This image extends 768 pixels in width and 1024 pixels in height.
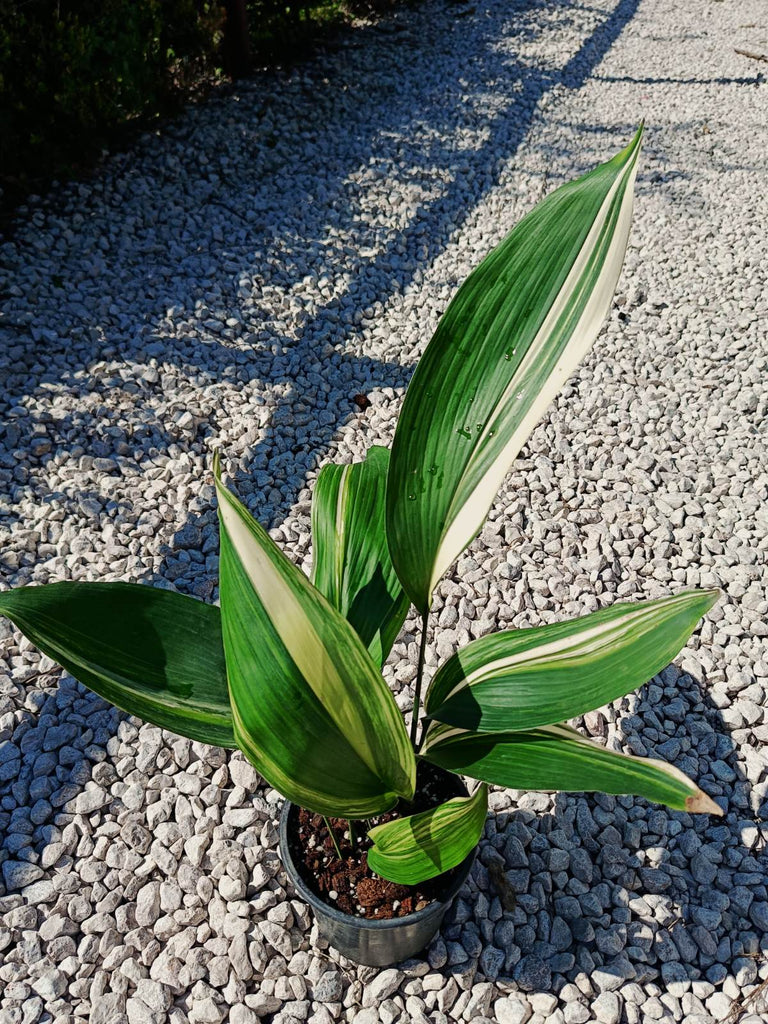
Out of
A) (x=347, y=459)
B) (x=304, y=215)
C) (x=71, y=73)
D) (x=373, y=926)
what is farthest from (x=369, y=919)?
(x=71, y=73)

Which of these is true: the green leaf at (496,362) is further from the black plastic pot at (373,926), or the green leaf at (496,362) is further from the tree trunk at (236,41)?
the tree trunk at (236,41)

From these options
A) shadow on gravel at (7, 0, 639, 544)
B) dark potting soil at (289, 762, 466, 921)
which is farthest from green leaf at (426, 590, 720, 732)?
shadow on gravel at (7, 0, 639, 544)

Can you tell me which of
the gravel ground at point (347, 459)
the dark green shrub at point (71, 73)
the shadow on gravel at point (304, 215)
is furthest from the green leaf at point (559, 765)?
the dark green shrub at point (71, 73)

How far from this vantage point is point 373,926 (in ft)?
3.65

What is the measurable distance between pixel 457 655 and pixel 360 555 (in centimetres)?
19

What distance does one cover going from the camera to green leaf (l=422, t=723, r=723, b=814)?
73 centimetres

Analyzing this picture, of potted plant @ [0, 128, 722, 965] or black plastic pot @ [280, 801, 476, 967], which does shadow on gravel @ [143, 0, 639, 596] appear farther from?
potted plant @ [0, 128, 722, 965]

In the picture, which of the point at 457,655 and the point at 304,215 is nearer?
the point at 457,655

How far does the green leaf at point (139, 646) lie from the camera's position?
0.87 m

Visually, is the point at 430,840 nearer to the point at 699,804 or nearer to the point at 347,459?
the point at 699,804

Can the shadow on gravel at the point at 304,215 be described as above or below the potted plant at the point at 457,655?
below

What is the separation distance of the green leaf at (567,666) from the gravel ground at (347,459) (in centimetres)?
56

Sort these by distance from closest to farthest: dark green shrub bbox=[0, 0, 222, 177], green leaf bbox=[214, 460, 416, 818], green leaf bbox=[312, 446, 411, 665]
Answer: green leaf bbox=[214, 460, 416, 818] → green leaf bbox=[312, 446, 411, 665] → dark green shrub bbox=[0, 0, 222, 177]

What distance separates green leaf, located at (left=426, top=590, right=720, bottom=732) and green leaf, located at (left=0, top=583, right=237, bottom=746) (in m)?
0.29
